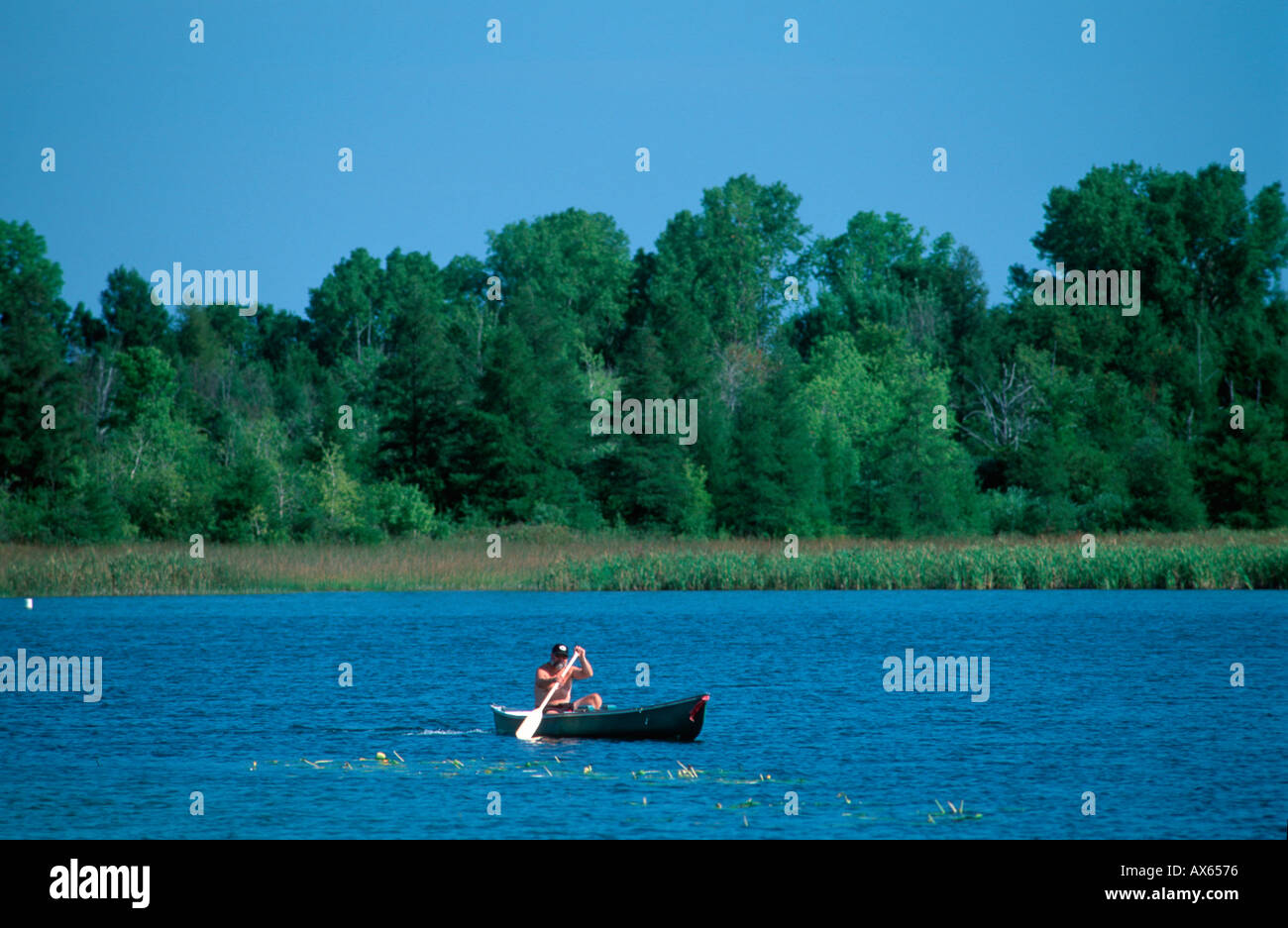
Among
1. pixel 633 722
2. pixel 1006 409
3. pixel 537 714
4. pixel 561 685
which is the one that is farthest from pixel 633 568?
pixel 1006 409

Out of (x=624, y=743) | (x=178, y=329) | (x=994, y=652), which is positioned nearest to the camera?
(x=624, y=743)

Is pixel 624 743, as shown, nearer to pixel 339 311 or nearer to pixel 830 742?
pixel 830 742

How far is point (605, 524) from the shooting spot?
84500 millimetres

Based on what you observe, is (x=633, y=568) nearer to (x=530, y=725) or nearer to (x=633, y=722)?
(x=530, y=725)

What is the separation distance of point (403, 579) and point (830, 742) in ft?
111

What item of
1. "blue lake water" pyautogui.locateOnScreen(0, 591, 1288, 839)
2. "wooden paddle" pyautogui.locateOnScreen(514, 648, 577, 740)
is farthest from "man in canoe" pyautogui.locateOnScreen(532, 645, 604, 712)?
"blue lake water" pyautogui.locateOnScreen(0, 591, 1288, 839)

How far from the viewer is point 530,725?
28328 millimetres

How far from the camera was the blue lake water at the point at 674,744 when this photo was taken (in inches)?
896

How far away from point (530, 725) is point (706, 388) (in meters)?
62.6

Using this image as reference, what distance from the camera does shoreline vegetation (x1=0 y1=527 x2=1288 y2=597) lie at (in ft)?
184

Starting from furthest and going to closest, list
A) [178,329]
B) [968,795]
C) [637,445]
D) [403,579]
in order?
[178,329] < [637,445] < [403,579] < [968,795]

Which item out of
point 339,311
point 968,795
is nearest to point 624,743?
point 968,795

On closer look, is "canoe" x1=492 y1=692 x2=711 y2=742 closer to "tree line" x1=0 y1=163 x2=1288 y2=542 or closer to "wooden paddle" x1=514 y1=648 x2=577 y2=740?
"wooden paddle" x1=514 y1=648 x2=577 y2=740

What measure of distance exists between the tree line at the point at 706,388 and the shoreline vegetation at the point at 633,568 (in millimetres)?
7100
